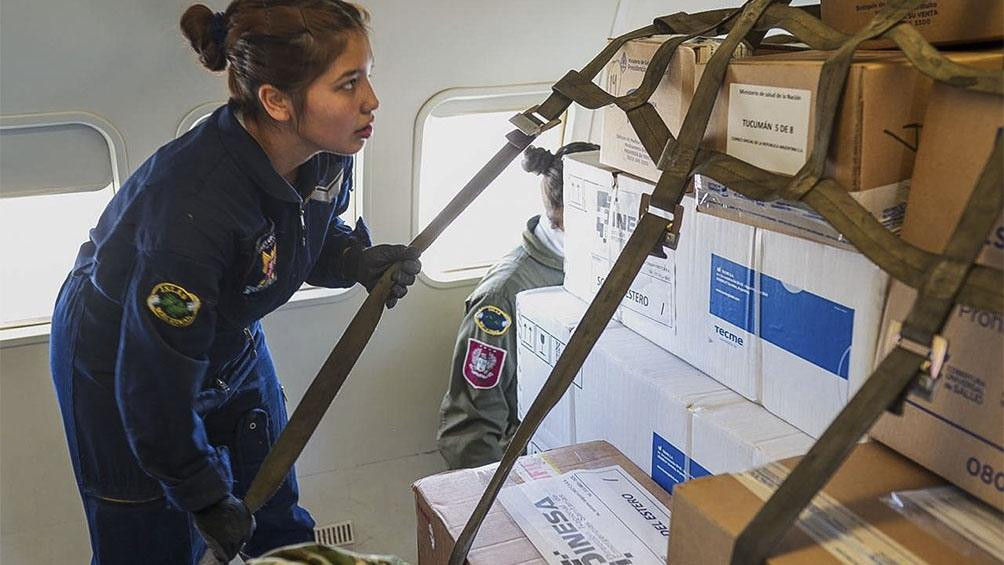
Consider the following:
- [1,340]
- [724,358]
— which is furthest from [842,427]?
[1,340]

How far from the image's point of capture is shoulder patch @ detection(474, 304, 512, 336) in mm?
2525

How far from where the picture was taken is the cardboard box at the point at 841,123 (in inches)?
42.3

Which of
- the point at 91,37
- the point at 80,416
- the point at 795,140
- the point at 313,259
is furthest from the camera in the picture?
the point at 91,37

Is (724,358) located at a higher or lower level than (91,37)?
lower

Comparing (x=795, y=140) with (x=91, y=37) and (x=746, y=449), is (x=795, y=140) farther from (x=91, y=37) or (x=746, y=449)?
(x=91, y=37)

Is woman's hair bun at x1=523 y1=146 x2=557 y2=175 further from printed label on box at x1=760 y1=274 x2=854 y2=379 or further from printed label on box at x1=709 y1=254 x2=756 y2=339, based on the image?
printed label on box at x1=760 y1=274 x2=854 y2=379

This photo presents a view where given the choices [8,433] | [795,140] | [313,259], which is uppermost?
[795,140]

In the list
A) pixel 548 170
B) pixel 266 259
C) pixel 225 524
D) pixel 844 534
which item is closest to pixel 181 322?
pixel 266 259

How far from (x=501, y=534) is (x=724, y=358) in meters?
0.47

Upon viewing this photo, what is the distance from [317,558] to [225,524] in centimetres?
56

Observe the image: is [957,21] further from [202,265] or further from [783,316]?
[202,265]

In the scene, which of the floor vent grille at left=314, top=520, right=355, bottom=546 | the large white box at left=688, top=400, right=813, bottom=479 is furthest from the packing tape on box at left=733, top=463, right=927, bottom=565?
the floor vent grille at left=314, top=520, right=355, bottom=546

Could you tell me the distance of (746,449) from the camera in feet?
4.40

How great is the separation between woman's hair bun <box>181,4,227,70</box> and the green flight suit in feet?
3.64
